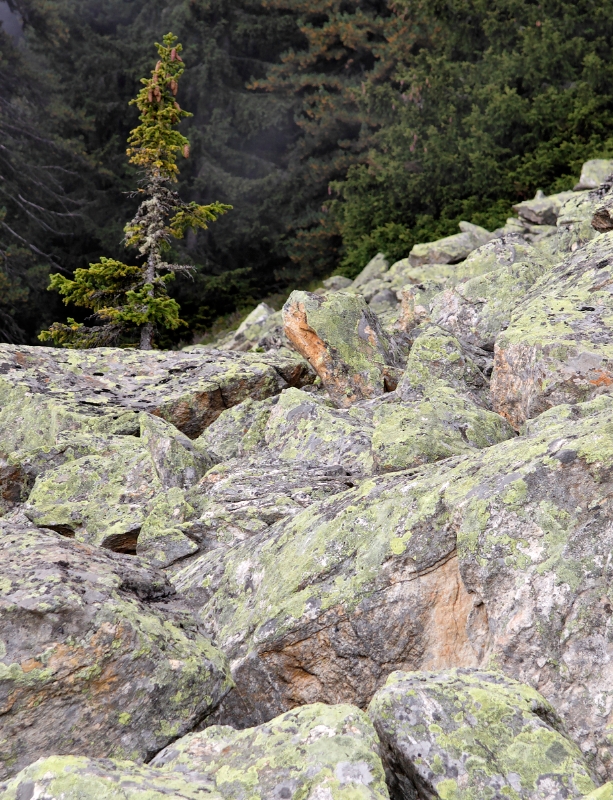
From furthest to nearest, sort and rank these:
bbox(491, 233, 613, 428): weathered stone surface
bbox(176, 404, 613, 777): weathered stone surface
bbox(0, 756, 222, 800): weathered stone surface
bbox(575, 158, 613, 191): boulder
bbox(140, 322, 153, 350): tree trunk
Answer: bbox(575, 158, 613, 191): boulder, bbox(140, 322, 153, 350): tree trunk, bbox(491, 233, 613, 428): weathered stone surface, bbox(176, 404, 613, 777): weathered stone surface, bbox(0, 756, 222, 800): weathered stone surface

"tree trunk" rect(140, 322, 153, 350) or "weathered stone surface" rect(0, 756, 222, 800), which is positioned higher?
"weathered stone surface" rect(0, 756, 222, 800)

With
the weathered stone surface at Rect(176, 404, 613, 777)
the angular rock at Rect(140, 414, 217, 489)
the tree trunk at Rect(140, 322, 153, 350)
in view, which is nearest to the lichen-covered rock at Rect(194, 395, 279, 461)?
the angular rock at Rect(140, 414, 217, 489)

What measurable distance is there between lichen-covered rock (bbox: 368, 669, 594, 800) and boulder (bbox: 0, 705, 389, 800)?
23 centimetres

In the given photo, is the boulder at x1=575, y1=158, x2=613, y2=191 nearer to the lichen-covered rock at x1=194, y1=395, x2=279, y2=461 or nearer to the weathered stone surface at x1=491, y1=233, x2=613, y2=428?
the weathered stone surface at x1=491, y1=233, x2=613, y2=428

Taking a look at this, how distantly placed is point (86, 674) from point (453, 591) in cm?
267

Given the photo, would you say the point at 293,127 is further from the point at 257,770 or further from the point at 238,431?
the point at 257,770

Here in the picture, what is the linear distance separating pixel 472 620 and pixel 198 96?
1536 inches

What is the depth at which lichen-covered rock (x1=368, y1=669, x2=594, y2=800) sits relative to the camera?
378 centimetres

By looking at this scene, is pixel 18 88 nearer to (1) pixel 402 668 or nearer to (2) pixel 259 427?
(2) pixel 259 427

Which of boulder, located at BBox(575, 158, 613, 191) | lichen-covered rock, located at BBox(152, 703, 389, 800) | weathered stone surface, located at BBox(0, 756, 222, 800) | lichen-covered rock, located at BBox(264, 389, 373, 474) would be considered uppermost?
boulder, located at BBox(575, 158, 613, 191)

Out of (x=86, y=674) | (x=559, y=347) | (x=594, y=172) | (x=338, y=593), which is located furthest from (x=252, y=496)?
(x=594, y=172)

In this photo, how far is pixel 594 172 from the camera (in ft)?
76.6

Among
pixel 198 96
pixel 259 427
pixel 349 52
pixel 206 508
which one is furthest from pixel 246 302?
pixel 206 508

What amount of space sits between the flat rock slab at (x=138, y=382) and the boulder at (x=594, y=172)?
14.9m
